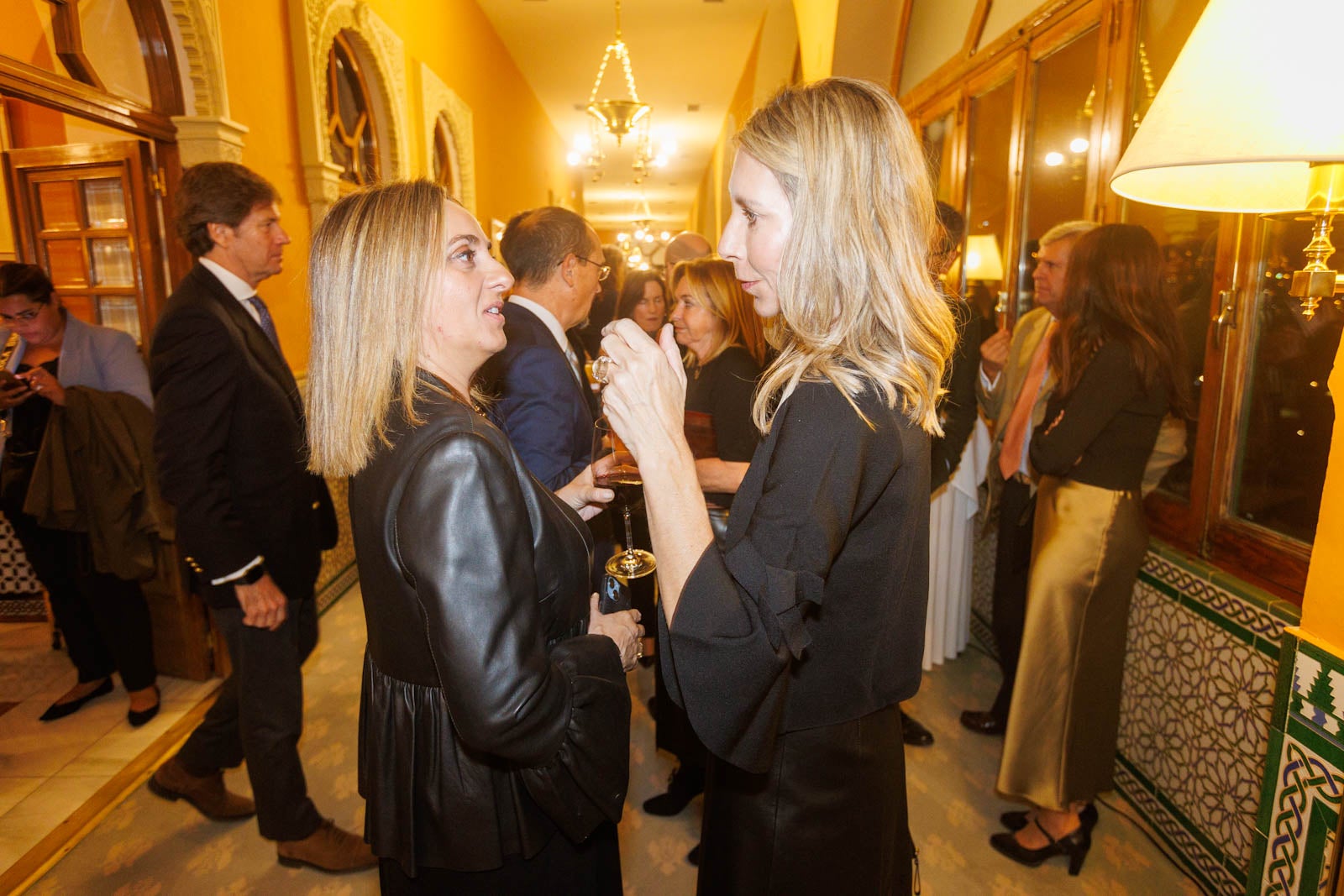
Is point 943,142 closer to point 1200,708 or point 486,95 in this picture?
point 1200,708

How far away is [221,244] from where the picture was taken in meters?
2.11

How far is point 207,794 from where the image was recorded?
2406 mm

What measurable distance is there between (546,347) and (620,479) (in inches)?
34.0

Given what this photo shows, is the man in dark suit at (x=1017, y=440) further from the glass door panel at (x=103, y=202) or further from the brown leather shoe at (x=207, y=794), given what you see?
the glass door panel at (x=103, y=202)

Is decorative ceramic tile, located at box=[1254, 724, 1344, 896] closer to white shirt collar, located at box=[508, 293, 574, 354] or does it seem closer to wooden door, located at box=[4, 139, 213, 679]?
white shirt collar, located at box=[508, 293, 574, 354]

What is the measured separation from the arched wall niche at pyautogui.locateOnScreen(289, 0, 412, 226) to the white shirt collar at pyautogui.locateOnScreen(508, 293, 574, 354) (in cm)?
164

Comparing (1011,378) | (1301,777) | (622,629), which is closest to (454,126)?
(1011,378)

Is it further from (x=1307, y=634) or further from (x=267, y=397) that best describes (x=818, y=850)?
(x=267, y=397)

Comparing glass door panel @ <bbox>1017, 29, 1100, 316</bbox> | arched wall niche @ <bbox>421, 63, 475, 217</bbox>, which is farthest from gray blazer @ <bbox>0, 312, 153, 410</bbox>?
glass door panel @ <bbox>1017, 29, 1100, 316</bbox>

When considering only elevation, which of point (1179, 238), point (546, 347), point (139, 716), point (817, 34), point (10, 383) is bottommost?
point (139, 716)

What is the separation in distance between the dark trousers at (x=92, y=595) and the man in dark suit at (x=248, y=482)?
3.09 feet

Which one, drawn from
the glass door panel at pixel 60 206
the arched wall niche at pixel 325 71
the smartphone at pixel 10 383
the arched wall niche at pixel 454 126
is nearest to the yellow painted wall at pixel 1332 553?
the arched wall niche at pixel 325 71

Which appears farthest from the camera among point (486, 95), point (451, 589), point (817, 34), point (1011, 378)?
point (486, 95)

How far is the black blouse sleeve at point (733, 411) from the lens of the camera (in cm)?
228
